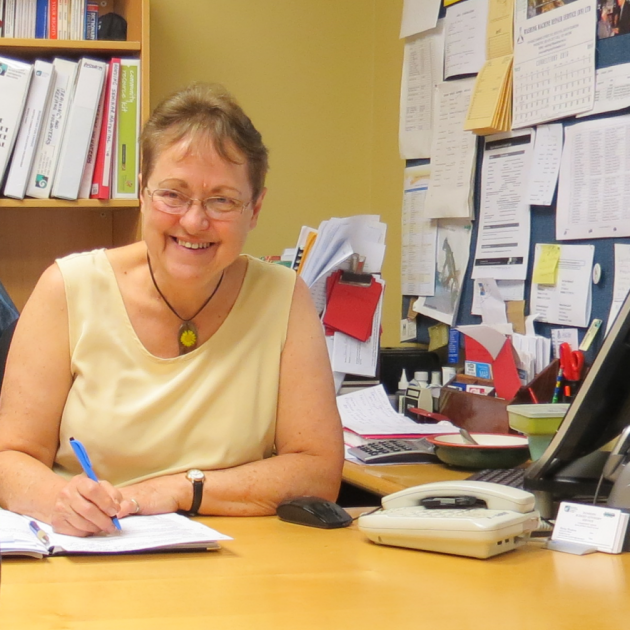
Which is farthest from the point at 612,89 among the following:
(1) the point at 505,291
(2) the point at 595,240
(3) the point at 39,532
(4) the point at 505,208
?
(3) the point at 39,532

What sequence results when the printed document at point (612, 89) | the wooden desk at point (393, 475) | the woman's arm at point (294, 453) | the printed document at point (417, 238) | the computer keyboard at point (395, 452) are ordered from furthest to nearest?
the printed document at point (417, 238)
the printed document at point (612, 89)
the computer keyboard at point (395, 452)
the wooden desk at point (393, 475)
the woman's arm at point (294, 453)

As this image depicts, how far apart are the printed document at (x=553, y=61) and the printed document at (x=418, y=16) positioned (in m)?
0.40

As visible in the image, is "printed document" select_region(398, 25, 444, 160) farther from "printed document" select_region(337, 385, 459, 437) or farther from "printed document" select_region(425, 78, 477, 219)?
"printed document" select_region(337, 385, 459, 437)

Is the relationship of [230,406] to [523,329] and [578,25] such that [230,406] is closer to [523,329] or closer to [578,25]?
[523,329]

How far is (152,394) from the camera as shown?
4.76 ft

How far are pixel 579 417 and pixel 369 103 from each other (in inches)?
75.8

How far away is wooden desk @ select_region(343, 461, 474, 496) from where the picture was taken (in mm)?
1551

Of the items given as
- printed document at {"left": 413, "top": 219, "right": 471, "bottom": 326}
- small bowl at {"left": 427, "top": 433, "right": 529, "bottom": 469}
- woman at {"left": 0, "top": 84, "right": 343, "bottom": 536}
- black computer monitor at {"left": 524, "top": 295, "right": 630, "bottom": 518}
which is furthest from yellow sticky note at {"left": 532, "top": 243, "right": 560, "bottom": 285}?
black computer monitor at {"left": 524, "top": 295, "right": 630, "bottom": 518}

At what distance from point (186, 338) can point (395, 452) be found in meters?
0.49

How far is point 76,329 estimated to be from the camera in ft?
4.75

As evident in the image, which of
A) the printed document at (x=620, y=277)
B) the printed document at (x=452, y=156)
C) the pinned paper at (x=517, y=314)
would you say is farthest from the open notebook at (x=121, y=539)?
the printed document at (x=452, y=156)

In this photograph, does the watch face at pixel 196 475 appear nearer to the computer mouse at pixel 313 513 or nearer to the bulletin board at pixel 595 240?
the computer mouse at pixel 313 513

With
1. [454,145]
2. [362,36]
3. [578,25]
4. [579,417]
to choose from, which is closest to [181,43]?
[362,36]

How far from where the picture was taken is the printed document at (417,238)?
99.3 inches
